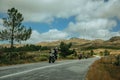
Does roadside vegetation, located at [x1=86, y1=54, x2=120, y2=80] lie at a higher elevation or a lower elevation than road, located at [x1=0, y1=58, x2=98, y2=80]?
lower

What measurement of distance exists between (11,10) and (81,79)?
159 ft

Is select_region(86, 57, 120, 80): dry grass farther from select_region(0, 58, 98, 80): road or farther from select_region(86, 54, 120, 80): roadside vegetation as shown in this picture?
select_region(0, 58, 98, 80): road

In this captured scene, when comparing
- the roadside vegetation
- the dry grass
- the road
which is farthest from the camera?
the roadside vegetation

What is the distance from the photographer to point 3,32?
59688 mm

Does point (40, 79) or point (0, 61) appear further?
point (0, 61)

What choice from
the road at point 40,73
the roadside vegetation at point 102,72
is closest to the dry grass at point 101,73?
the roadside vegetation at point 102,72

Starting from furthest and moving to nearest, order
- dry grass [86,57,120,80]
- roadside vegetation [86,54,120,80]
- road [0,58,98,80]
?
roadside vegetation [86,54,120,80]
dry grass [86,57,120,80]
road [0,58,98,80]

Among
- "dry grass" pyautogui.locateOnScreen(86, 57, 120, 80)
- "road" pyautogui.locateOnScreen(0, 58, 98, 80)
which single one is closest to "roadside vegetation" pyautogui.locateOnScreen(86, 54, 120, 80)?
"dry grass" pyautogui.locateOnScreen(86, 57, 120, 80)

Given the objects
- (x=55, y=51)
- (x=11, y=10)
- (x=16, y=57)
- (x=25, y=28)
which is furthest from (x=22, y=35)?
(x=55, y=51)

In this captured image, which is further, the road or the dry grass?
the dry grass

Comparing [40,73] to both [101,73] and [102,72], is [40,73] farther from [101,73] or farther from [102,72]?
[102,72]

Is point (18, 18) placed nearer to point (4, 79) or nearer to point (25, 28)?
point (25, 28)

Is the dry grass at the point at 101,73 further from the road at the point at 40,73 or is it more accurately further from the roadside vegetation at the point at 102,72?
the road at the point at 40,73

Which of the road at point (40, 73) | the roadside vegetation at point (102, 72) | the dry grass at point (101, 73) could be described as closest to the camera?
the road at point (40, 73)
